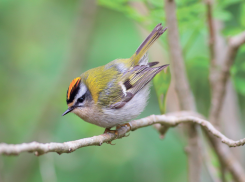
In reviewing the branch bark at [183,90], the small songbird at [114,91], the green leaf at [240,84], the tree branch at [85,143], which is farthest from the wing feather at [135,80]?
the green leaf at [240,84]

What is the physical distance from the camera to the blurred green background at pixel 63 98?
3.73 metres

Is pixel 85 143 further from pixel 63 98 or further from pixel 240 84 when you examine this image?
pixel 63 98

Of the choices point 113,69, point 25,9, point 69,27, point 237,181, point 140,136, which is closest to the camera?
point 237,181

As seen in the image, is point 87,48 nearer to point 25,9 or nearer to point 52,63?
point 52,63

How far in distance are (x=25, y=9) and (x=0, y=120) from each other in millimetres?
2198

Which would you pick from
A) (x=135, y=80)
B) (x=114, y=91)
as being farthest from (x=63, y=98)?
(x=135, y=80)

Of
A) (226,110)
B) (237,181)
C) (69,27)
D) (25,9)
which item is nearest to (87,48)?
(69,27)

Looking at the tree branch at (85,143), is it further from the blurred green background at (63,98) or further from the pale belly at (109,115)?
the blurred green background at (63,98)

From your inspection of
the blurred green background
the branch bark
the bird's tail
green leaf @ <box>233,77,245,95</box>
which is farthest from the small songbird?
green leaf @ <box>233,77,245,95</box>

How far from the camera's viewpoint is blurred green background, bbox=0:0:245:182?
147 inches

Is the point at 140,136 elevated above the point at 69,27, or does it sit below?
below

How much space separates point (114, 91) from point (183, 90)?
72cm

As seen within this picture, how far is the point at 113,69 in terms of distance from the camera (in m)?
3.08

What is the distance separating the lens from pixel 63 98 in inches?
144
